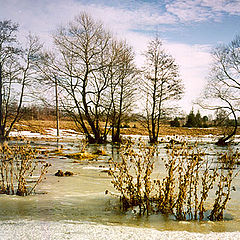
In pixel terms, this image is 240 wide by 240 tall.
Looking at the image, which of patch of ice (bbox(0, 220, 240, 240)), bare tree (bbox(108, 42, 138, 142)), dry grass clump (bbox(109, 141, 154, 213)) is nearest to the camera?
patch of ice (bbox(0, 220, 240, 240))

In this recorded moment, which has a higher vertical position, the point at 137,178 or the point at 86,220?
the point at 137,178

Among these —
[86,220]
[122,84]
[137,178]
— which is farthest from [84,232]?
[122,84]

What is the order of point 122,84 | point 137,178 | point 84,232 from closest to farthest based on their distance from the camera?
point 84,232, point 137,178, point 122,84

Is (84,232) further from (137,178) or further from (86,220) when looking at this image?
(137,178)

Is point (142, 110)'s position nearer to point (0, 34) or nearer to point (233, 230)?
point (0, 34)

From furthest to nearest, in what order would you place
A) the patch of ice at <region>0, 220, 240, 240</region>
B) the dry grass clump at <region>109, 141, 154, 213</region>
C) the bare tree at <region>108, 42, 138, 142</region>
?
the bare tree at <region>108, 42, 138, 142</region>
the dry grass clump at <region>109, 141, 154, 213</region>
the patch of ice at <region>0, 220, 240, 240</region>

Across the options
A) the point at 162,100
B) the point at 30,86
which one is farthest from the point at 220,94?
the point at 30,86

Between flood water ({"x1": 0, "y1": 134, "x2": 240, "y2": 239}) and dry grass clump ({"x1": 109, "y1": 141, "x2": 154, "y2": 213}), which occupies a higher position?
dry grass clump ({"x1": 109, "y1": 141, "x2": 154, "y2": 213})

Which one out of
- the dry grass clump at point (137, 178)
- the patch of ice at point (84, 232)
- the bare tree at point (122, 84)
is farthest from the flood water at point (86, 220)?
the bare tree at point (122, 84)

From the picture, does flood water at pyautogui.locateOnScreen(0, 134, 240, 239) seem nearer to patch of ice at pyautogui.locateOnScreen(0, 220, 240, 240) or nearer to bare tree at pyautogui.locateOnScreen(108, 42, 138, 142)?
patch of ice at pyautogui.locateOnScreen(0, 220, 240, 240)

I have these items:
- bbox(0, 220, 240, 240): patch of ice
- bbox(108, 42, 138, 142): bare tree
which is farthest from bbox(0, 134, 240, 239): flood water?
bbox(108, 42, 138, 142): bare tree

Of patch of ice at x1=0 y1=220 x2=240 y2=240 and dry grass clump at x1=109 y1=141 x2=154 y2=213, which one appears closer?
patch of ice at x1=0 y1=220 x2=240 y2=240

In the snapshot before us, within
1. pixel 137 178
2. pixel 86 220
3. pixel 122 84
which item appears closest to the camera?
pixel 86 220

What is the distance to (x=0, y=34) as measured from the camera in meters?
18.9
